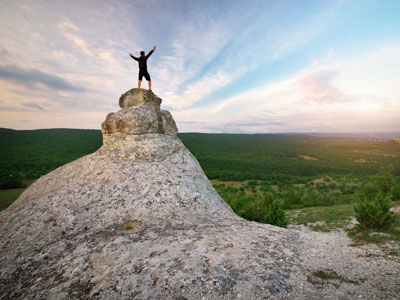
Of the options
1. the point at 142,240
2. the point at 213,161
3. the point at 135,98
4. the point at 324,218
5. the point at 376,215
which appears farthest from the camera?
the point at 213,161

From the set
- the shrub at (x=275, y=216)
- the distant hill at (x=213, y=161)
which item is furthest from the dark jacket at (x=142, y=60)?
the distant hill at (x=213, y=161)

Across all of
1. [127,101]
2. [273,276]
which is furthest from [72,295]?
[127,101]

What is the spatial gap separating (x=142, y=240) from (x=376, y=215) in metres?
8.84

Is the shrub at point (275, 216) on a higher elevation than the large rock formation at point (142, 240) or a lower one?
lower

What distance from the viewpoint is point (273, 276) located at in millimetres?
3863

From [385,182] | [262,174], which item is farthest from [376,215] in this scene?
Answer: [262,174]

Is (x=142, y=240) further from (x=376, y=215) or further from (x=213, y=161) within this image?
(x=213, y=161)

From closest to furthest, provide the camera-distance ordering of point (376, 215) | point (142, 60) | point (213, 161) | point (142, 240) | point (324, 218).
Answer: point (142, 240), point (376, 215), point (142, 60), point (324, 218), point (213, 161)

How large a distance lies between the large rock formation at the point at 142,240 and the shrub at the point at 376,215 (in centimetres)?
360

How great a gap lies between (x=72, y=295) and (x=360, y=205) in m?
10.2

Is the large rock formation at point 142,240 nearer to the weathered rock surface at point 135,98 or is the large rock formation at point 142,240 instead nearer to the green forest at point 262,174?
the weathered rock surface at point 135,98

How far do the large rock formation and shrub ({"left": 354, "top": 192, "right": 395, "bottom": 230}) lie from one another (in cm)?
360

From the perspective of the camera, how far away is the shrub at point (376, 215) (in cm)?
744

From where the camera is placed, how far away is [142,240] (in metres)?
4.93
